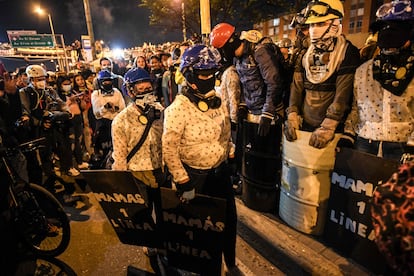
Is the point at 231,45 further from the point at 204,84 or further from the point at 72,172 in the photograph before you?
the point at 72,172

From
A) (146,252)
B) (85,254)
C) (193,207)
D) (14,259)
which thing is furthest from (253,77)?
(14,259)

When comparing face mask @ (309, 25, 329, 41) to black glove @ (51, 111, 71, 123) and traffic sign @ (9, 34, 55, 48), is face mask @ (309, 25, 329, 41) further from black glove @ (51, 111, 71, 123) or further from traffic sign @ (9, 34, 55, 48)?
traffic sign @ (9, 34, 55, 48)

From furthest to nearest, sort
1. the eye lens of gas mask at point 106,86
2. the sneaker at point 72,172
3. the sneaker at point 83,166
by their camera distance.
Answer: the sneaker at point 83,166 → the sneaker at point 72,172 → the eye lens of gas mask at point 106,86

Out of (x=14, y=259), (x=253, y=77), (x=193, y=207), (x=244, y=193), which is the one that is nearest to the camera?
(x=193, y=207)

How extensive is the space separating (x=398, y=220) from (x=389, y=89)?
1536 millimetres

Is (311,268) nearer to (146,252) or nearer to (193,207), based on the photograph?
(193,207)

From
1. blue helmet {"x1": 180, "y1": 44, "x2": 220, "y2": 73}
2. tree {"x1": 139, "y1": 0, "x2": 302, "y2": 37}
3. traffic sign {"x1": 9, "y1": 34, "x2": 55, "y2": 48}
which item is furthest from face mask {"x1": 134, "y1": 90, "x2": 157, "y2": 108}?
traffic sign {"x1": 9, "y1": 34, "x2": 55, "y2": 48}

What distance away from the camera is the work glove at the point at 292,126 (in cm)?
292

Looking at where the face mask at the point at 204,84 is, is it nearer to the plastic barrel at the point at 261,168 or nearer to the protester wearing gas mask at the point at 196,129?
the protester wearing gas mask at the point at 196,129

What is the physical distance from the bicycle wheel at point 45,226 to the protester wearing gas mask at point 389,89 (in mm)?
3353

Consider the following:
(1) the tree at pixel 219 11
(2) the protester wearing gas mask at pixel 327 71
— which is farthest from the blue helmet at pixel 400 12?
(1) the tree at pixel 219 11

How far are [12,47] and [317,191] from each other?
4129cm

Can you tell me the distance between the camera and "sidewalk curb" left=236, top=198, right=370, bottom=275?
8.80 feet

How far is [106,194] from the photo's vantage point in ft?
8.32
